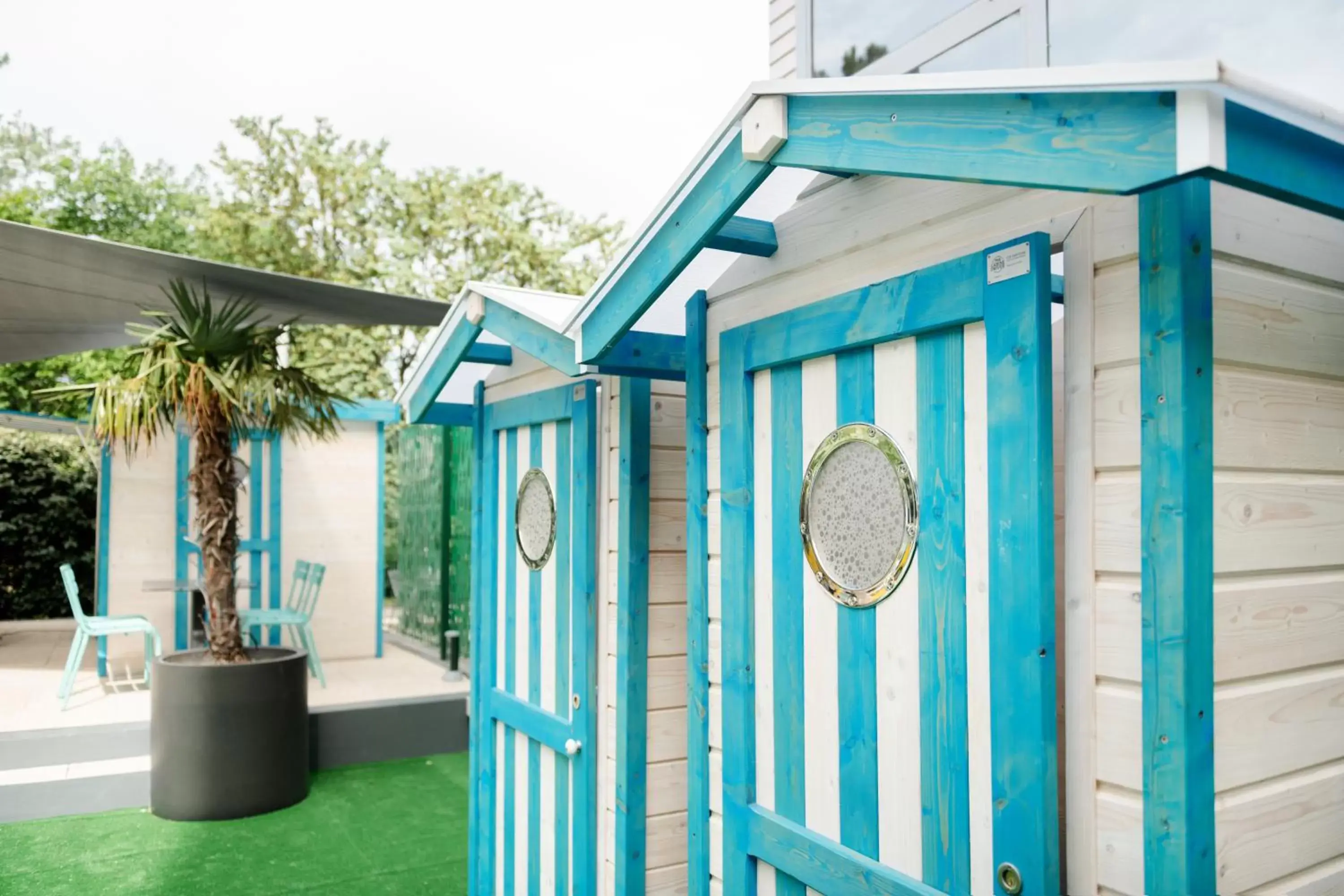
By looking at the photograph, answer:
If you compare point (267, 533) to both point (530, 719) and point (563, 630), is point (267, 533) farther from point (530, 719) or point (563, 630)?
point (563, 630)

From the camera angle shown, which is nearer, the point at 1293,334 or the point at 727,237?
the point at 1293,334

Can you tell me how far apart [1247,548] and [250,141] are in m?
17.5

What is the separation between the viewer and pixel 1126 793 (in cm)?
141

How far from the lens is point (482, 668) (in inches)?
142

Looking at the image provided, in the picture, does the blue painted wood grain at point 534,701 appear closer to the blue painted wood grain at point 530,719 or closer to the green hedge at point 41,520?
the blue painted wood grain at point 530,719

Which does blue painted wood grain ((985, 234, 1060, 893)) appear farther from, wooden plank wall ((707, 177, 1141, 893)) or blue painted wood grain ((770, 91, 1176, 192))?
blue painted wood grain ((770, 91, 1176, 192))

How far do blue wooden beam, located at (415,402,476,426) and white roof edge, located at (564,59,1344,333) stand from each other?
254 cm

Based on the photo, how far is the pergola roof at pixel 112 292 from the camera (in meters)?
4.62

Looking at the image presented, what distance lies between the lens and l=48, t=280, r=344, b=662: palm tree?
4.82 metres

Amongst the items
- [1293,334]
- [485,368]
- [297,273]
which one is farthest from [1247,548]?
[297,273]

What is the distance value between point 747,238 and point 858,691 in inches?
36.9

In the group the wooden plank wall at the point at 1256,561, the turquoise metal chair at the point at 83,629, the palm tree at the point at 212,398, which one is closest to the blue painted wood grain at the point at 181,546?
the turquoise metal chair at the point at 83,629

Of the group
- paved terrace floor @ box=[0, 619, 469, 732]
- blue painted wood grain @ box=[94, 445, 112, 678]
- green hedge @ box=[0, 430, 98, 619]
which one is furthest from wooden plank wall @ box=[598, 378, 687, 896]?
green hedge @ box=[0, 430, 98, 619]

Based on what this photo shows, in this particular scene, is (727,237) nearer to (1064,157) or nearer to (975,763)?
(1064,157)
